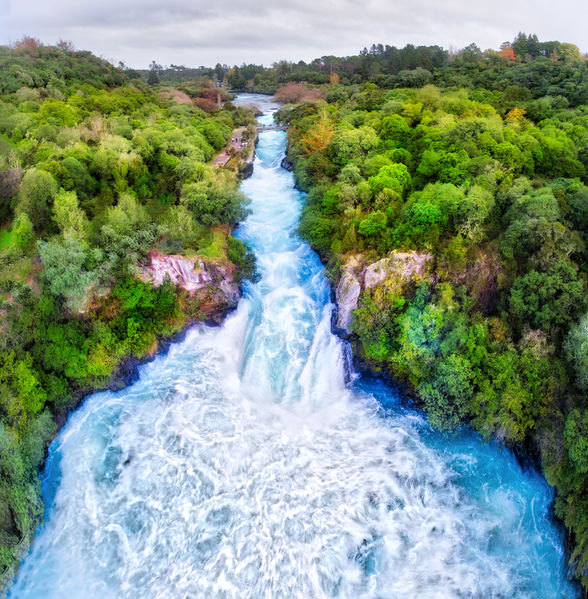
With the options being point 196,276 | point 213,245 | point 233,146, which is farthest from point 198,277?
point 233,146

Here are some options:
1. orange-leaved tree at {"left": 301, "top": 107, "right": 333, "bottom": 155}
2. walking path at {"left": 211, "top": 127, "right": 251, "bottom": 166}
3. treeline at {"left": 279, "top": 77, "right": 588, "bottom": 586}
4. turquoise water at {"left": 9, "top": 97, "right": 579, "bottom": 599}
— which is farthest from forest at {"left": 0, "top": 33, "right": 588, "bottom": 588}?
walking path at {"left": 211, "top": 127, "right": 251, "bottom": 166}

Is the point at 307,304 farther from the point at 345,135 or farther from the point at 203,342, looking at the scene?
the point at 345,135

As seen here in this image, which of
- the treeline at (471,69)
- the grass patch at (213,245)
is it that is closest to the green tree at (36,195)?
the grass patch at (213,245)

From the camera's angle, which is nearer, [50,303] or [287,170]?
[50,303]

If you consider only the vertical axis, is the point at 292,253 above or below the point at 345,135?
below

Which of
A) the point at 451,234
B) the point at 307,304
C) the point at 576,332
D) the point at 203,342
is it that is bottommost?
the point at 203,342

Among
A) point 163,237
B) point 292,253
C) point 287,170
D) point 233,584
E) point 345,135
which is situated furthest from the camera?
point 287,170

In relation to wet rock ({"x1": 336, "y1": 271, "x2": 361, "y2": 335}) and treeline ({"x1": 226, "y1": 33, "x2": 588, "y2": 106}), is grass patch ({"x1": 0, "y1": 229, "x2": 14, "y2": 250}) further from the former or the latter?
treeline ({"x1": 226, "y1": 33, "x2": 588, "y2": 106})

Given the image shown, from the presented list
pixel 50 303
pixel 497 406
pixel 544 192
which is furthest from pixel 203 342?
pixel 544 192
